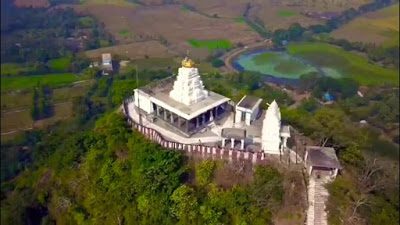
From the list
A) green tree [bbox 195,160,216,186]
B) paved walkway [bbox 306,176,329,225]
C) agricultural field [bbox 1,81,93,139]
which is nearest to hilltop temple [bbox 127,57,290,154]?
green tree [bbox 195,160,216,186]

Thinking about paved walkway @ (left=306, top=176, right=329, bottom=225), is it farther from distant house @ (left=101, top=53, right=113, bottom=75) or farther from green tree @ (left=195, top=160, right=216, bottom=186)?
distant house @ (left=101, top=53, right=113, bottom=75)

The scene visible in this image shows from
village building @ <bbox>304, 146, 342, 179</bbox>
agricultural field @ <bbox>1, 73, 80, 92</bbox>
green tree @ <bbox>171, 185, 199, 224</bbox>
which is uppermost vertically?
village building @ <bbox>304, 146, 342, 179</bbox>

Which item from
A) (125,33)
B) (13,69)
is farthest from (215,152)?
(125,33)

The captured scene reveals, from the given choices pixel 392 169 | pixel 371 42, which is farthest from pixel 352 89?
pixel 392 169

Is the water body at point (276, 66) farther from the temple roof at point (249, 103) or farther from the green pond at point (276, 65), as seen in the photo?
the temple roof at point (249, 103)

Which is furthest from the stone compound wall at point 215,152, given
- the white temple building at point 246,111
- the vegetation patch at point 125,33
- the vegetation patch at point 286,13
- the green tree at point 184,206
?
the vegetation patch at point 286,13

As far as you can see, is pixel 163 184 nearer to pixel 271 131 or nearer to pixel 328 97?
pixel 271 131

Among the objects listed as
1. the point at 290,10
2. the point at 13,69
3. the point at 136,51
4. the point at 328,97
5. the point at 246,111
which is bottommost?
the point at 328,97
